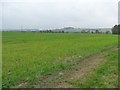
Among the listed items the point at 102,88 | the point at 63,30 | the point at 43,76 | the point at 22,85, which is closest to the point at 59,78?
the point at 43,76

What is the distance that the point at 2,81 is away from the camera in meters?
8.15

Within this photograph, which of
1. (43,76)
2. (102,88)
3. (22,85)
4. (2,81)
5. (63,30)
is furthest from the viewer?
(63,30)

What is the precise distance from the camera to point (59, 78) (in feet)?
27.8

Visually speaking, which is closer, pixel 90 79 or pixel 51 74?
pixel 90 79

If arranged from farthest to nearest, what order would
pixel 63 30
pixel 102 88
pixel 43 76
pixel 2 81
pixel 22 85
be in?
pixel 63 30
pixel 43 76
pixel 2 81
pixel 22 85
pixel 102 88

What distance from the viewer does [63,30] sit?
129750 millimetres

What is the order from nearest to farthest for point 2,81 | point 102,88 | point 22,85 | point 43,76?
1. point 102,88
2. point 22,85
3. point 2,81
4. point 43,76

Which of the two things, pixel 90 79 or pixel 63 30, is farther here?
pixel 63 30

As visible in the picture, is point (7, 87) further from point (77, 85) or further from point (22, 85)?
point (77, 85)

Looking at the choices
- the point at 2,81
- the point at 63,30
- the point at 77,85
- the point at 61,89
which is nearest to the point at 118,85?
the point at 77,85

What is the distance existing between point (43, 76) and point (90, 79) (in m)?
1.72

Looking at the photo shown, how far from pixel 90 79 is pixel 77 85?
99cm

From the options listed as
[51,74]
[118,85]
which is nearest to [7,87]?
[51,74]

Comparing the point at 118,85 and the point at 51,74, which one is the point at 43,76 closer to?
the point at 51,74
